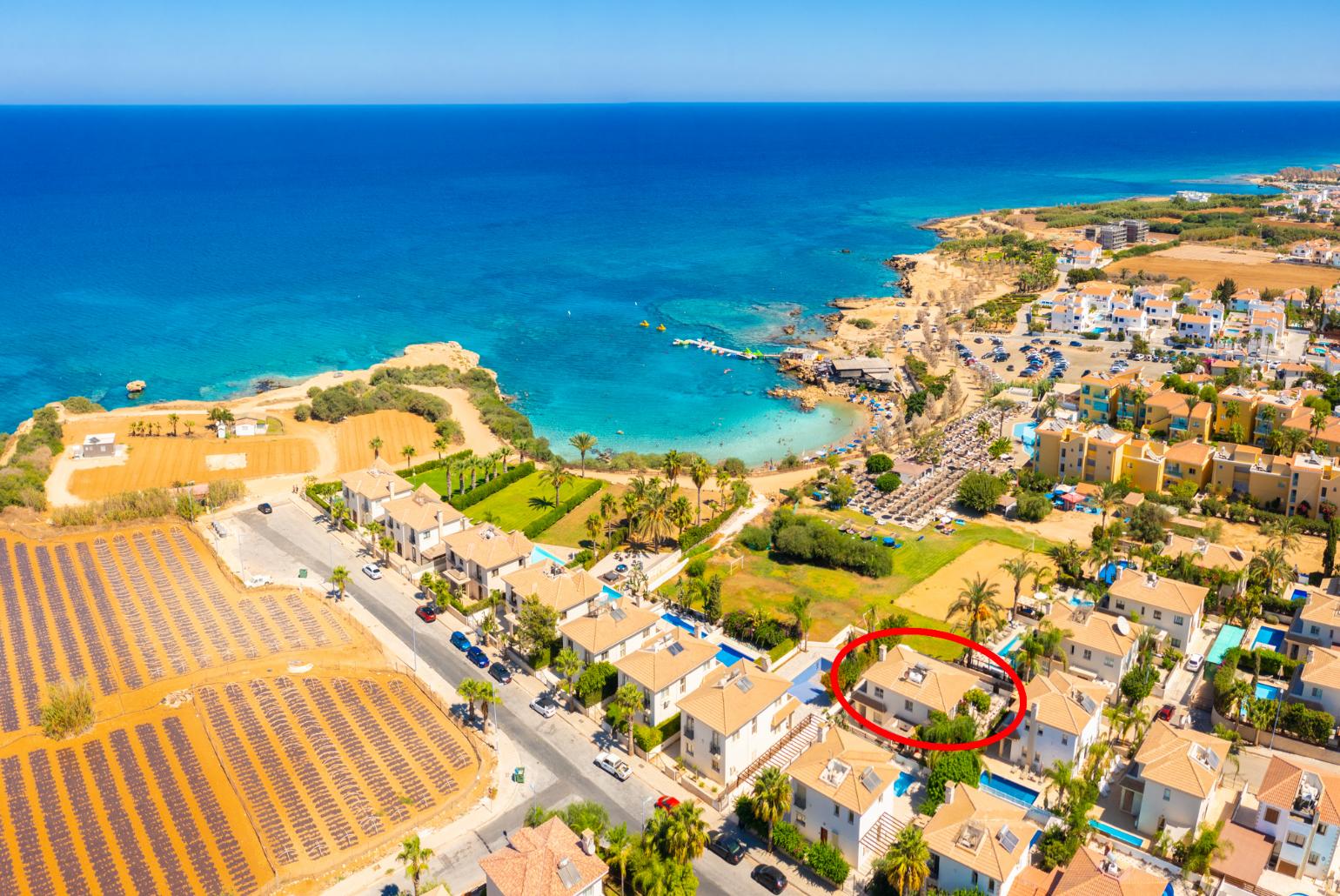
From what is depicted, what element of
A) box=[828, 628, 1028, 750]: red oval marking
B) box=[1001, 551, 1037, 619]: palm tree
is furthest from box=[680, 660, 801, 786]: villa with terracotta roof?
box=[1001, 551, 1037, 619]: palm tree

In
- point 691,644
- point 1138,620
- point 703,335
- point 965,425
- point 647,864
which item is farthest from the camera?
point 703,335

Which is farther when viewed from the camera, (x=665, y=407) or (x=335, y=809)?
(x=665, y=407)

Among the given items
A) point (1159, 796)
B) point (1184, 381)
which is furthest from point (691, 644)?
point (1184, 381)

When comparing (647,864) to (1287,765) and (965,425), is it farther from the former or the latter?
(965,425)

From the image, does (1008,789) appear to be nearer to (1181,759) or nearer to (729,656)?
(1181,759)

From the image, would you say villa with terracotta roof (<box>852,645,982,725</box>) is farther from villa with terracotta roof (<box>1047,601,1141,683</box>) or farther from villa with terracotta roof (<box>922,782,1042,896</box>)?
villa with terracotta roof (<box>922,782,1042,896</box>)

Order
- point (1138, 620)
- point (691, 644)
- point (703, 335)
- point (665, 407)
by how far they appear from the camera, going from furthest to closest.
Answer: point (703, 335)
point (665, 407)
point (1138, 620)
point (691, 644)

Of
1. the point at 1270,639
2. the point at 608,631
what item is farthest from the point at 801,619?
the point at 1270,639
